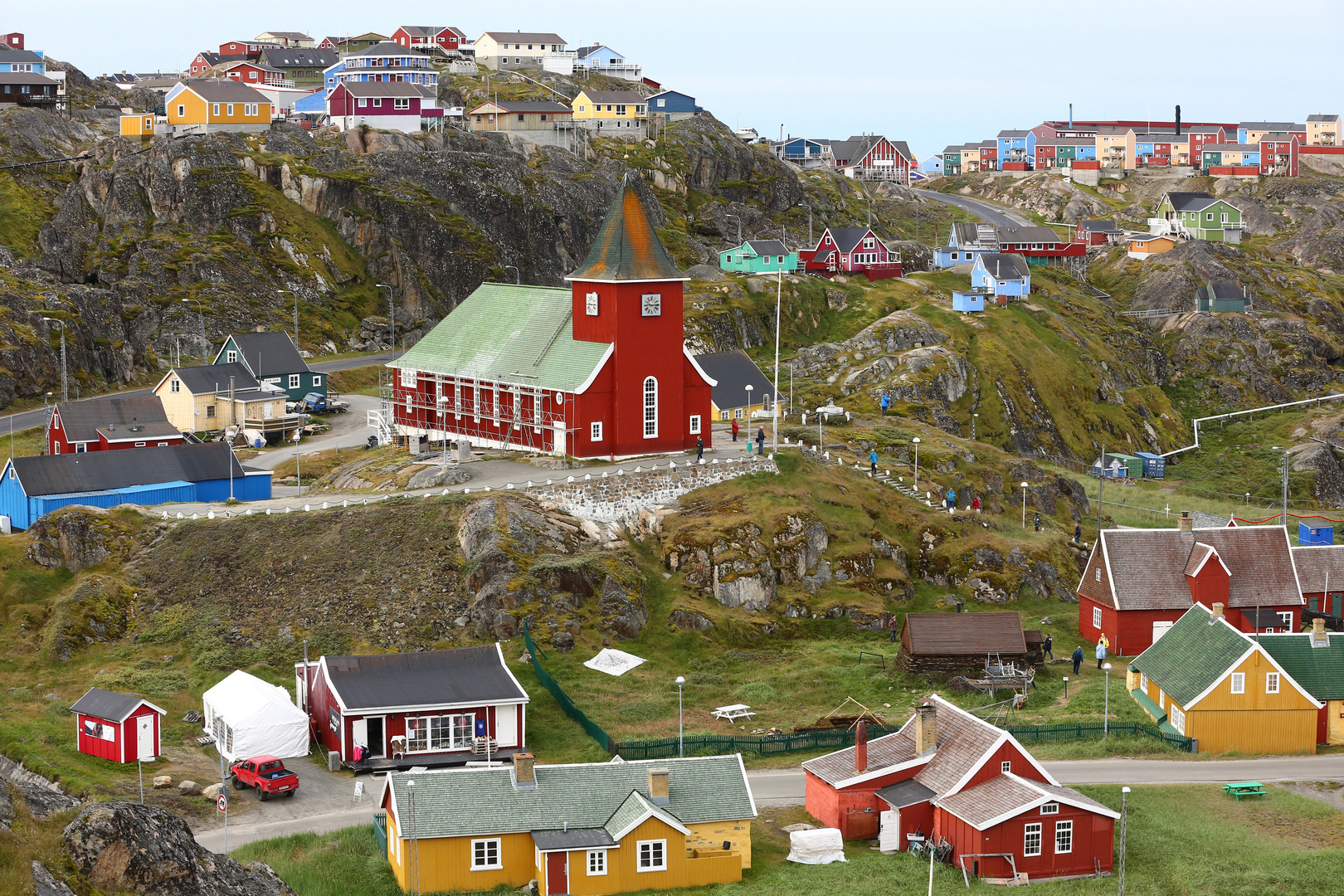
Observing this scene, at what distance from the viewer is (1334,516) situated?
3954 inches

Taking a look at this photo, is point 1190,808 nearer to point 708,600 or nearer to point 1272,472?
point 708,600

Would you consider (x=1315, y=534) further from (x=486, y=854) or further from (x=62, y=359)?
(x=62, y=359)

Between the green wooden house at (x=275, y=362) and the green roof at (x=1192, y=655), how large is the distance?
191ft

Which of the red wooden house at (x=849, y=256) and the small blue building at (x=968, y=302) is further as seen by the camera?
the red wooden house at (x=849, y=256)

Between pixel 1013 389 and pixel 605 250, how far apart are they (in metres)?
58.0

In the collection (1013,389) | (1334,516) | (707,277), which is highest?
(707,277)

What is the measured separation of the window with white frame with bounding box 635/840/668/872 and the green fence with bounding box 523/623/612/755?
7623 mm

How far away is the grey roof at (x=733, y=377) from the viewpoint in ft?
307

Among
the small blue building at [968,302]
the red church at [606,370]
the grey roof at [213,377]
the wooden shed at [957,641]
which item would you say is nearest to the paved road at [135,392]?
the grey roof at [213,377]

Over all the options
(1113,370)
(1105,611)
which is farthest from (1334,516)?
(1105,611)

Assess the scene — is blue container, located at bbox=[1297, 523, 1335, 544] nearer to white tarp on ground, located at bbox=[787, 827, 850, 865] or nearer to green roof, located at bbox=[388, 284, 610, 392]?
green roof, located at bbox=[388, 284, 610, 392]

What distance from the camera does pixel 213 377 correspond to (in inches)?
3467

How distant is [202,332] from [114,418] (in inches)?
1161

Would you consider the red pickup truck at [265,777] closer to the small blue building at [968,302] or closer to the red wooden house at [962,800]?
the red wooden house at [962,800]
